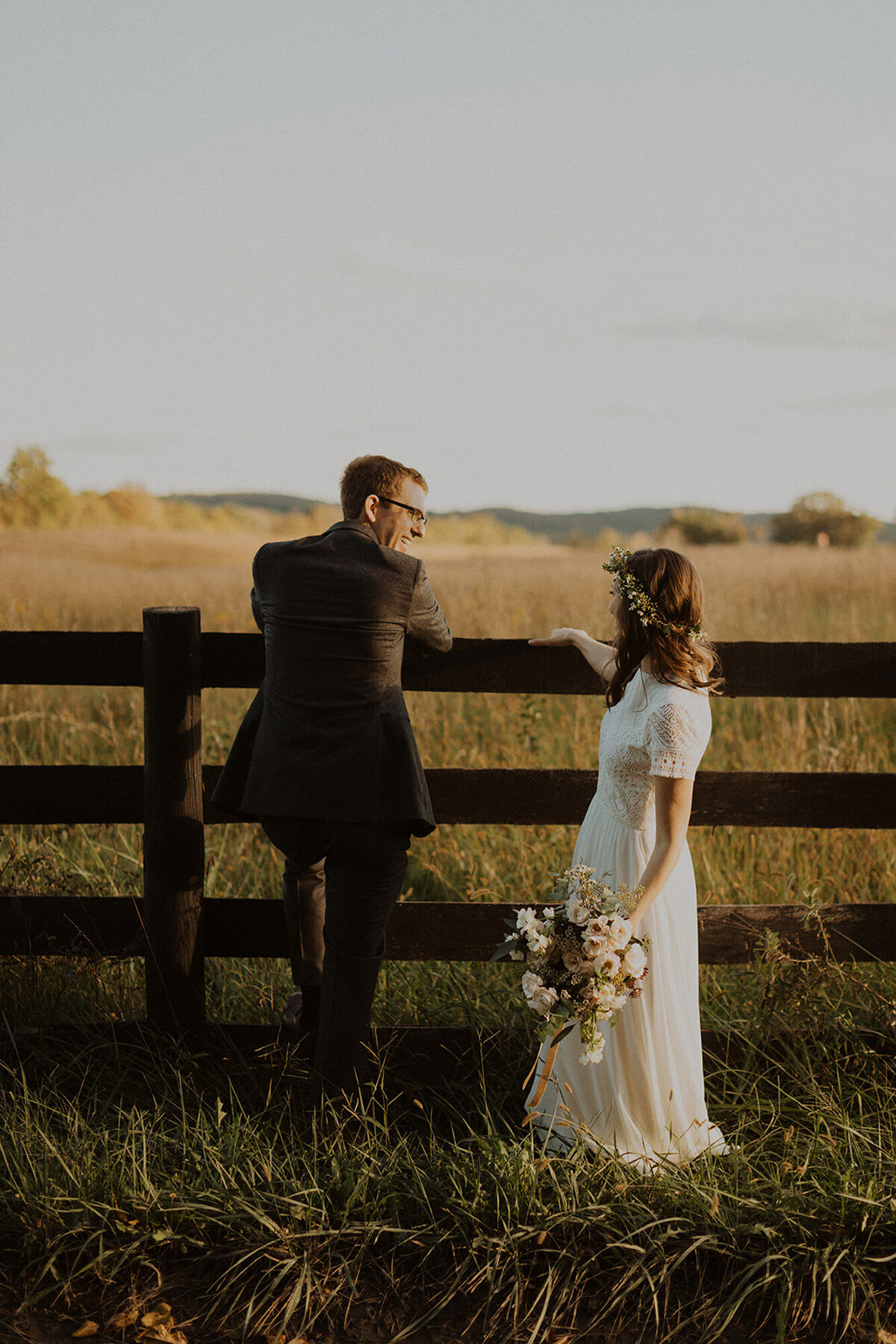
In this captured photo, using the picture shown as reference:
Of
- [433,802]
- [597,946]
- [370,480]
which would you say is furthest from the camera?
[433,802]

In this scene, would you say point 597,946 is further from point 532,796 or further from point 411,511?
point 411,511

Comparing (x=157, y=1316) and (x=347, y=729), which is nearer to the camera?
(x=157, y=1316)

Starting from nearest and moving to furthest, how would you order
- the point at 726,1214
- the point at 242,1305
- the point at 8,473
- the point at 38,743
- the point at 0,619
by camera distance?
the point at 242,1305, the point at 726,1214, the point at 38,743, the point at 0,619, the point at 8,473

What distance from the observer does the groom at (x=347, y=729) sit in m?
2.88

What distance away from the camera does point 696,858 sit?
4.78 meters

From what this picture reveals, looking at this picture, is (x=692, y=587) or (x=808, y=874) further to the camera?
(x=808, y=874)

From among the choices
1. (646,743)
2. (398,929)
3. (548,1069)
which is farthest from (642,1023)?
(398,929)

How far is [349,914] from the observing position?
2.98m

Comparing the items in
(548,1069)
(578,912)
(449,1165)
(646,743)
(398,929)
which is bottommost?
(449,1165)

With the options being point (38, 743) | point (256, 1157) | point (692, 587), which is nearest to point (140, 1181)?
point (256, 1157)

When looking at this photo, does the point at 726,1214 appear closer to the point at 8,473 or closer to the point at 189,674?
the point at 189,674

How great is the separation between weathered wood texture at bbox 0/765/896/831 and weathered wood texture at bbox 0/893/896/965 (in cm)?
29

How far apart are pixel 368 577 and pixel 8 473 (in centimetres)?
2829

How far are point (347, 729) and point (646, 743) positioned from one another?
0.83 m
